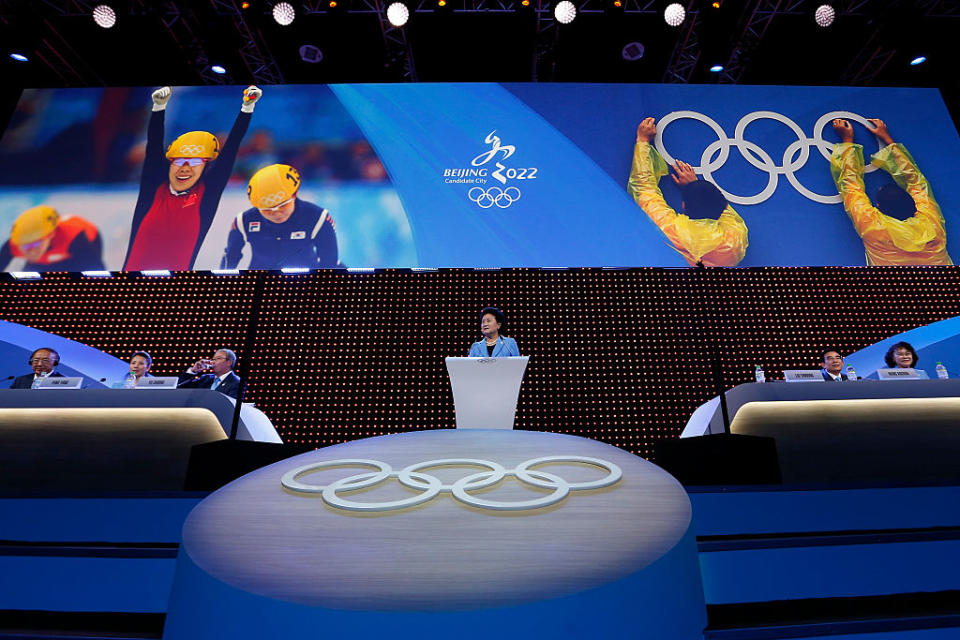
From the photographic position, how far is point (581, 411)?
245 inches

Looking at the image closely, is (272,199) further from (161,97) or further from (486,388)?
(486,388)

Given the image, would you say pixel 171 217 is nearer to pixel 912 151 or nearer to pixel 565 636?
pixel 565 636

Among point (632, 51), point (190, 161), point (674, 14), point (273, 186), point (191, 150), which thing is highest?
point (632, 51)

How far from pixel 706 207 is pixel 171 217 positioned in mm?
4438

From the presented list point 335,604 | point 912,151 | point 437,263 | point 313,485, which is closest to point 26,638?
point 313,485

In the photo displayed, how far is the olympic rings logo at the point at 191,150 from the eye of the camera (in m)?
4.06

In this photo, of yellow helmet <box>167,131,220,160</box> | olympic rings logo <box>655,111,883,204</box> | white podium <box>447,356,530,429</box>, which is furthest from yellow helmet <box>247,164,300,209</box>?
olympic rings logo <box>655,111,883,204</box>

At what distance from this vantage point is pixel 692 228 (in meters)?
3.82

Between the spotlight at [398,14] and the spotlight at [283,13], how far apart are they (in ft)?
3.35

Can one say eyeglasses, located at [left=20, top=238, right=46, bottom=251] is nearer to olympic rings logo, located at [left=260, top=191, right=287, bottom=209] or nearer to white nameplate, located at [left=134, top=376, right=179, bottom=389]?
white nameplate, located at [left=134, top=376, right=179, bottom=389]

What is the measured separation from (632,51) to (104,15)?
554cm

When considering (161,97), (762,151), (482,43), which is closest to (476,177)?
(762,151)

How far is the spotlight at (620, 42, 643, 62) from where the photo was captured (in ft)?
17.2

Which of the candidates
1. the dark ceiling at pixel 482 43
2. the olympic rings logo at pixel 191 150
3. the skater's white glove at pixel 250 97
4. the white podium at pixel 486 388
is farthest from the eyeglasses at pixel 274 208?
the dark ceiling at pixel 482 43
